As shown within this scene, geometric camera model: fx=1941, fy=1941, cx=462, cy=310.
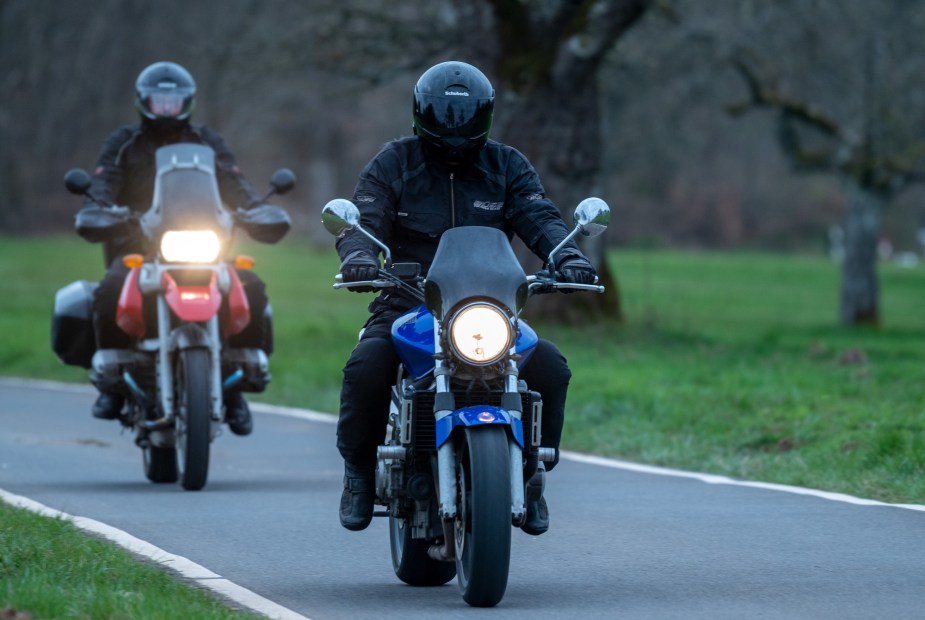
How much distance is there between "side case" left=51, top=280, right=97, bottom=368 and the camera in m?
10.4

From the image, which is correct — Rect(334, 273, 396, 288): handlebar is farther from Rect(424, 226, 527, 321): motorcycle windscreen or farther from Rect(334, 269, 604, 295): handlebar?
Rect(424, 226, 527, 321): motorcycle windscreen

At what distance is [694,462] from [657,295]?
26.0m

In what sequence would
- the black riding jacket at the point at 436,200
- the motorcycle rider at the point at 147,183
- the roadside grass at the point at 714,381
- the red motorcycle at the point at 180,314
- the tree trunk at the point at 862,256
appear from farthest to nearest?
1. the tree trunk at the point at 862,256
2. the roadside grass at the point at 714,381
3. the motorcycle rider at the point at 147,183
4. the red motorcycle at the point at 180,314
5. the black riding jacket at the point at 436,200

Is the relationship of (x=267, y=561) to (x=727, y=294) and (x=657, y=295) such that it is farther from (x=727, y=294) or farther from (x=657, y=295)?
(x=727, y=294)

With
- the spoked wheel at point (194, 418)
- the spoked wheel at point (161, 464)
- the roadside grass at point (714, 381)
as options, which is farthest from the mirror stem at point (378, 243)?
the spoked wheel at point (161, 464)

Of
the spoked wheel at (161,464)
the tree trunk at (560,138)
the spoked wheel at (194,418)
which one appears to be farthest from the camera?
the tree trunk at (560,138)

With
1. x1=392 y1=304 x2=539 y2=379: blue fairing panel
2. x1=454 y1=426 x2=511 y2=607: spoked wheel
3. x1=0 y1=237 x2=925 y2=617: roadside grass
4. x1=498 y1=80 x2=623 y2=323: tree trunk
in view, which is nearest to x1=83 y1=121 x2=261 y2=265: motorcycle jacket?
x1=0 y1=237 x2=925 y2=617: roadside grass

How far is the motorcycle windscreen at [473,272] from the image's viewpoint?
5.97 meters

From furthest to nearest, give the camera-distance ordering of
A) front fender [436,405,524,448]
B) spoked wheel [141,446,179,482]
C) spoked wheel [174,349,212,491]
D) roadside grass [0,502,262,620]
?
spoked wheel [141,446,179,482]
spoked wheel [174,349,212,491]
front fender [436,405,524,448]
roadside grass [0,502,262,620]

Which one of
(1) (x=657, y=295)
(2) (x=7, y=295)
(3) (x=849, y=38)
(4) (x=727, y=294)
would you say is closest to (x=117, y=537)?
(3) (x=849, y=38)

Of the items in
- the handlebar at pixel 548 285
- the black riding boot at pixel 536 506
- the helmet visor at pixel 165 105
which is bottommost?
the black riding boot at pixel 536 506

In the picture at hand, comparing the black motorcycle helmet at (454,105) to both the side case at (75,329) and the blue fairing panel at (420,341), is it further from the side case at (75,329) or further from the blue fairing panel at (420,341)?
the side case at (75,329)

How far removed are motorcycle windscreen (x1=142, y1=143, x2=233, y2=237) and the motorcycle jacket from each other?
0.31m

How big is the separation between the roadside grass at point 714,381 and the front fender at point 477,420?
50.0 inches
